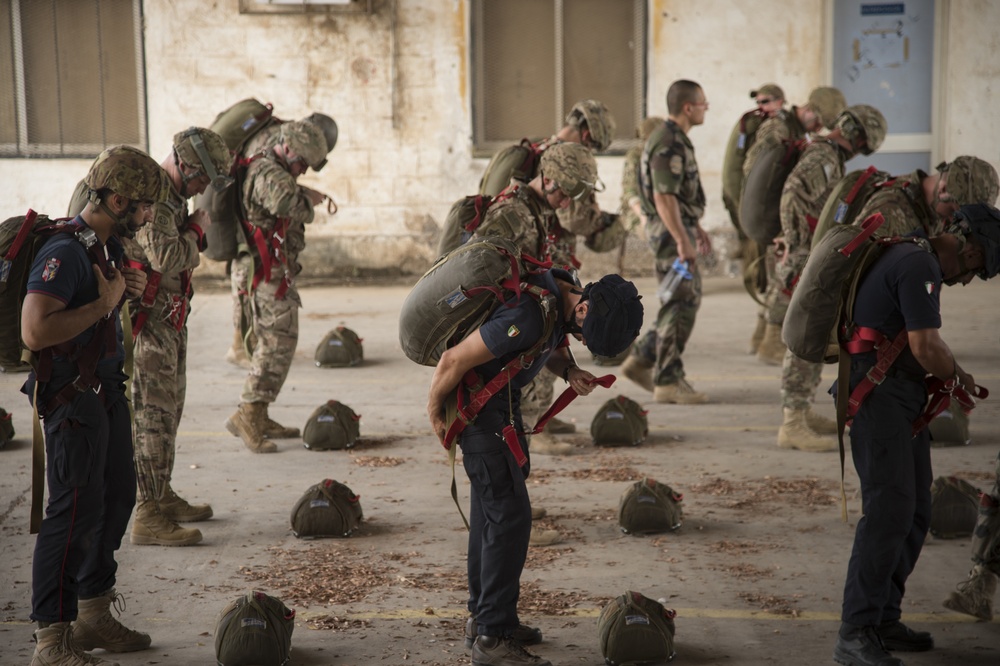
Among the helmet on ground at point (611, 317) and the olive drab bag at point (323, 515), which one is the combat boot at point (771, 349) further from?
the helmet on ground at point (611, 317)

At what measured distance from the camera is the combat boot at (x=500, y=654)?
4586 millimetres

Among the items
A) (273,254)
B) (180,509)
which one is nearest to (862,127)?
(273,254)

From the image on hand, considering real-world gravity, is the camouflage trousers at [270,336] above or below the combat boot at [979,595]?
above

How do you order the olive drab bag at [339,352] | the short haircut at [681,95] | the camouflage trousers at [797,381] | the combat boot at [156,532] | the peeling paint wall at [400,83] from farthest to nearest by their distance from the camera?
1. the peeling paint wall at [400,83]
2. the olive drab bag at [339,352]
3. the short haircut at [681,95]
4. the camouflage trousers at [797,381]
5. the combat boot at [156,532]

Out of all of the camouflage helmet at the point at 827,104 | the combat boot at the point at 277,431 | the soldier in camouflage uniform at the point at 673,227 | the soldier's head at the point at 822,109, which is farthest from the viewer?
the camouflage helmet at the point at 827,104

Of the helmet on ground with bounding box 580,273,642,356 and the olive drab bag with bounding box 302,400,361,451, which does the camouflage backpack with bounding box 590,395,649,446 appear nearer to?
the olive drab bag with bounding box 302,400,361,451

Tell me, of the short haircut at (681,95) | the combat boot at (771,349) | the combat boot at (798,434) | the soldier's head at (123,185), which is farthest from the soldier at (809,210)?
the soldier's head at (123,185)

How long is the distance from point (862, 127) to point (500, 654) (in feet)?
15.8

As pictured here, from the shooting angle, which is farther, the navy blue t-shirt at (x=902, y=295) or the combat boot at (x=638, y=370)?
the combat boot at (x=638, y=370)

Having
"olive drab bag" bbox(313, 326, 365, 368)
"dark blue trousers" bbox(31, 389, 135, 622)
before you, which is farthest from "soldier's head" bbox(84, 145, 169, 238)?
"olive drab bag" bbox(313, 326, 365, 368)

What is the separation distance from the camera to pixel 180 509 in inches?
259

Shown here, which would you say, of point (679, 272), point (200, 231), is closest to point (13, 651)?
point (200, 231)

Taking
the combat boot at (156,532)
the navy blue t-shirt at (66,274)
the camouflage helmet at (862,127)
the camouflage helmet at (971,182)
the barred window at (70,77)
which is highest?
the barred window at (70,77)

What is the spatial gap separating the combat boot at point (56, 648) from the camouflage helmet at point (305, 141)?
12.9ft
